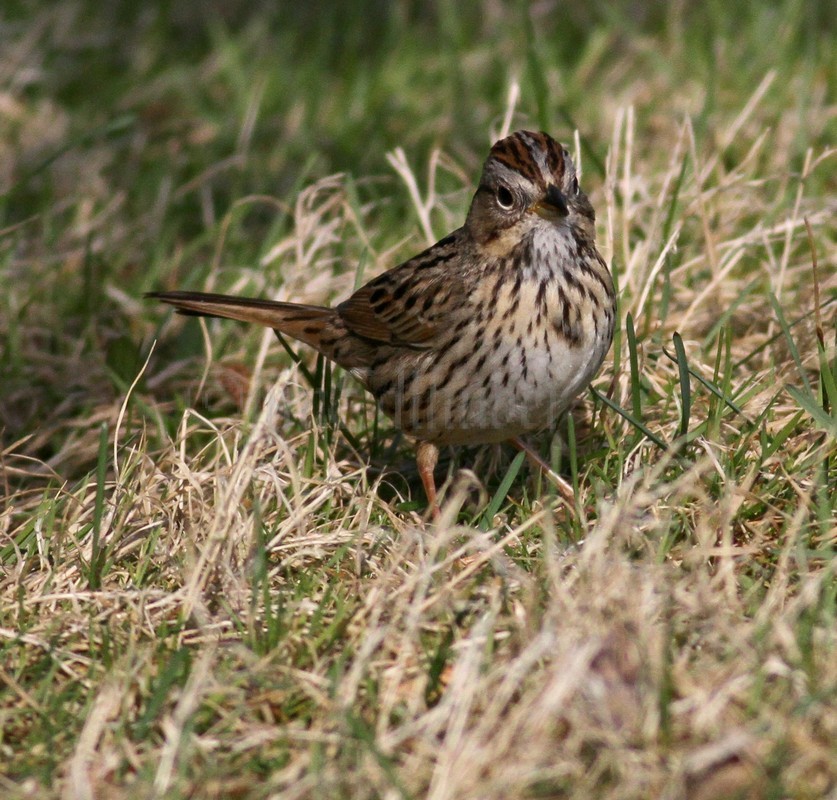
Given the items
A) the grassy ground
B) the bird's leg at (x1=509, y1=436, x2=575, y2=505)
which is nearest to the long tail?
the grassy ground

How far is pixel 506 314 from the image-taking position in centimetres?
412

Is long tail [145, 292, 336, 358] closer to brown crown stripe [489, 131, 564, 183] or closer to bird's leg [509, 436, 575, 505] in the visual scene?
bird's leg [509, 436, 575, 505]

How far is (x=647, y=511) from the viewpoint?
396cm

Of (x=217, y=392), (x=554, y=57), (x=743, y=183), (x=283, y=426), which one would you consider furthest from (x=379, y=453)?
(x=554, y=57)

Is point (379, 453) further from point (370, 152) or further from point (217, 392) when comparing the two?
point (370, 152)

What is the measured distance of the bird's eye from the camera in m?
4.17

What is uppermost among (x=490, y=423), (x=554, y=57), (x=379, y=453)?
(x=554, y=57)

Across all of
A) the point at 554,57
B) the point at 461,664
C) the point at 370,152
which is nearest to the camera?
the point at 461,664

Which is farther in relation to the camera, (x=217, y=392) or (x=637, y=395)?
(x=217, y=392)

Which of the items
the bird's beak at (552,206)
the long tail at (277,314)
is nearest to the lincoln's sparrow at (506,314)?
the bird's beak at (552,206)

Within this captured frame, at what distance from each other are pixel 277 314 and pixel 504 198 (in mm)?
1055

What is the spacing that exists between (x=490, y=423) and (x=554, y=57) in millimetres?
3682

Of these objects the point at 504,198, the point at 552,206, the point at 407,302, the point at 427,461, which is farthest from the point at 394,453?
the point at 552,206

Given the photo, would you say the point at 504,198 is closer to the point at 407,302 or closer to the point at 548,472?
the point at 407,302
